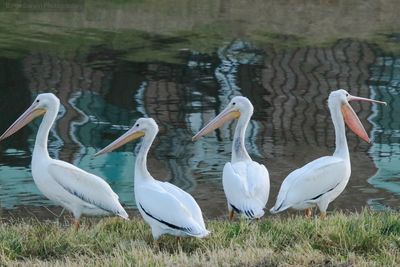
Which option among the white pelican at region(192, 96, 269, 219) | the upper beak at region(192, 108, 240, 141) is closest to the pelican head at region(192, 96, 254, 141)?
the upper beak at region(192, 108, 240, 141)

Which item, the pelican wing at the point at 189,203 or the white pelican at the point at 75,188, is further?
the white pelican at the point at 75,188

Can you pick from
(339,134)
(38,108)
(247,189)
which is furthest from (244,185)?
(38,108)

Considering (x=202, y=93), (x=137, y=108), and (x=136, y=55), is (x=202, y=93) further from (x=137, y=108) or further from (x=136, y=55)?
(x=136, y=55)

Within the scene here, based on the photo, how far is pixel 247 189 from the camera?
21.7 ft

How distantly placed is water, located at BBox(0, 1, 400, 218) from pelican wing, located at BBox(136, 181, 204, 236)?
6.20 ft

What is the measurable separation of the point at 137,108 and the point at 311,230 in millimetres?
6086

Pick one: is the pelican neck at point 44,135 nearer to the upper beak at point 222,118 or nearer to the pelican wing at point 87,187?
the pelican wing at point 87,187

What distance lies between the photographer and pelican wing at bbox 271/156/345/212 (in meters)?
6.62

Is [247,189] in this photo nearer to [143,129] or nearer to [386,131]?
[143,129]

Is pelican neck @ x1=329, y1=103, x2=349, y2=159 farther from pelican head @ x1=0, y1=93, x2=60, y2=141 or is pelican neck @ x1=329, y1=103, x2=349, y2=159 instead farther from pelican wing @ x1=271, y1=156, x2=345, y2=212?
pelican head @ x1=0, y1=93, x2=60, y2=141

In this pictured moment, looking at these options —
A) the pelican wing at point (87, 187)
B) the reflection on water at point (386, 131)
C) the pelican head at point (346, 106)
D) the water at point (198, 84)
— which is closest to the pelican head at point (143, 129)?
the pelican wing at point (87, 187)

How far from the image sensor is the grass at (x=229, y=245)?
493cm

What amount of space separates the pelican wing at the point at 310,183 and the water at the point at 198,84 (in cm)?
134

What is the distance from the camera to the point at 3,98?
11.7 metres
